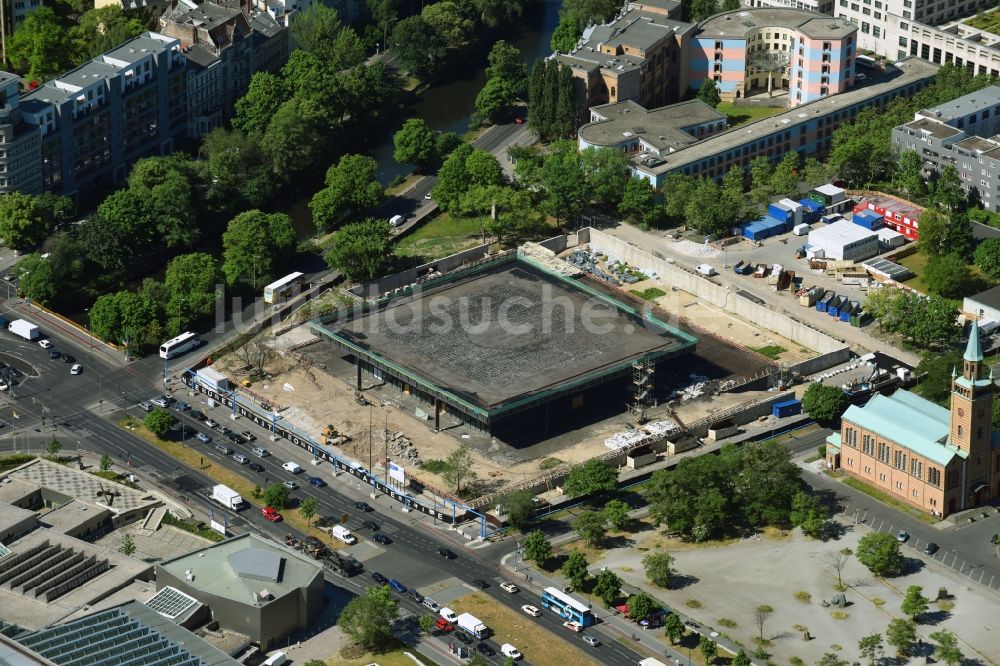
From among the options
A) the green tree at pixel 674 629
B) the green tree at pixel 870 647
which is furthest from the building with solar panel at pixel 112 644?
the green tree at pixel 870 647

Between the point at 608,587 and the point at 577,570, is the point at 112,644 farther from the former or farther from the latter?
the point at 608,587

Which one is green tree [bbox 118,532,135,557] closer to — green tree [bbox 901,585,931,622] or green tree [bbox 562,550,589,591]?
green tree [bbox 562,550,589,591]

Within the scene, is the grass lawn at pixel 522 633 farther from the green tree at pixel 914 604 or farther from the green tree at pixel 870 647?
the green tree at pixel 914 604

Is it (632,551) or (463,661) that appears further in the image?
(632,551)

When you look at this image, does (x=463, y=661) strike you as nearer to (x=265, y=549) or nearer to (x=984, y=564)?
(x=265, y=549)

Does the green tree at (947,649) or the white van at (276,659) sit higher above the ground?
the green tree at (947,649)

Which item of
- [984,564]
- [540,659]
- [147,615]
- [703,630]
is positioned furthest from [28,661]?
[984,564]
